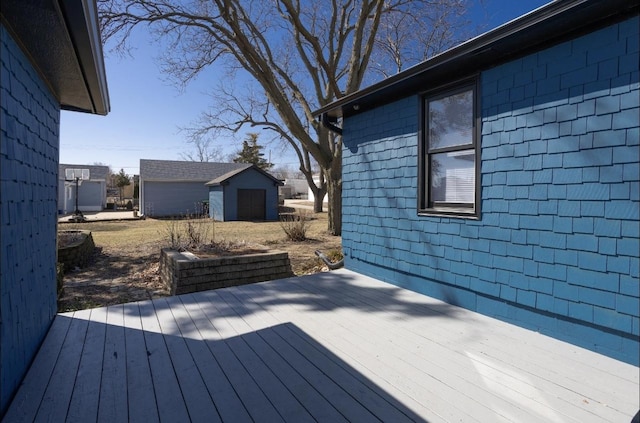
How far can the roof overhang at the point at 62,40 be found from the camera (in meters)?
1.80

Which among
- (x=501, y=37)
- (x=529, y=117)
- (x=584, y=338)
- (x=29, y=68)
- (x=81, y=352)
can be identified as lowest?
(x=81, y=352)

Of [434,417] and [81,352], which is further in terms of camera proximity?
[81,352]

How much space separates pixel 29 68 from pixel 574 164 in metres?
3.94

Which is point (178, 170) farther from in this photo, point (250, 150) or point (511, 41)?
point (511, 41)

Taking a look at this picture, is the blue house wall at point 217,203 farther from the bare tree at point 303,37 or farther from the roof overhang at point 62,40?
the roof overhang at point 62,40

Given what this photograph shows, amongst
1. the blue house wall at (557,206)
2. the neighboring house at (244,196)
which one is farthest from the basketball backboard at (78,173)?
the blue house wall at (557,206)

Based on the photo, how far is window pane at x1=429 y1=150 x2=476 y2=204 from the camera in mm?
3473

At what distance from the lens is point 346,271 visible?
5.26 meters

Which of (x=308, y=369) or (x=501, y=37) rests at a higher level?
(x=501, y=37)

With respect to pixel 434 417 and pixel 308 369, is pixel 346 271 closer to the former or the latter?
pixel 308 369

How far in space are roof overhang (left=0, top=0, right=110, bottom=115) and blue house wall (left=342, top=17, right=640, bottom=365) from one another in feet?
10.0

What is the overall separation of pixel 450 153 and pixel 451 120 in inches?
13.3

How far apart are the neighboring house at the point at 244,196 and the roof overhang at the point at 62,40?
52.2ft

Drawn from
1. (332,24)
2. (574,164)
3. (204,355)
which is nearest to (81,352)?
(204,355)
